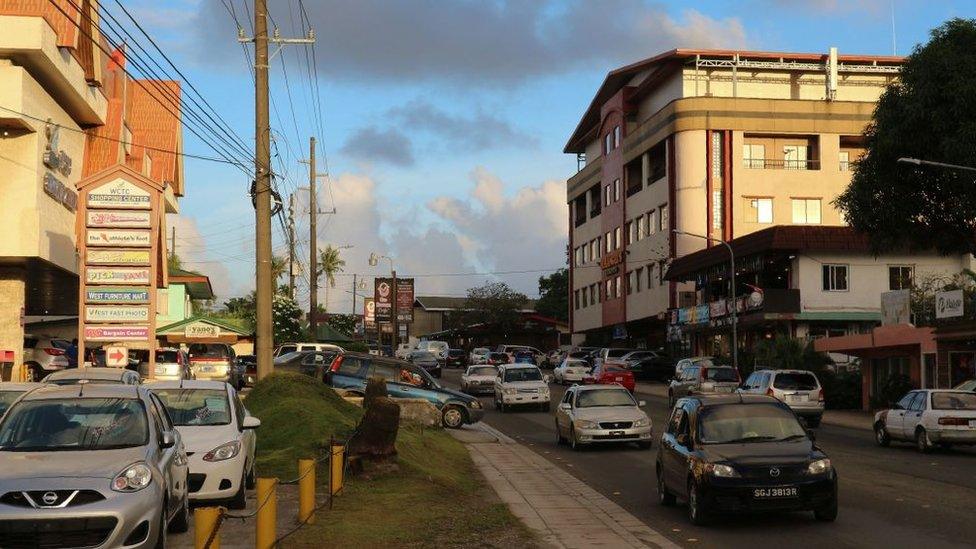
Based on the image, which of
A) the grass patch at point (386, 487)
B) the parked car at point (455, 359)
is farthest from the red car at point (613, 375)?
the parked car at point (455, 359)

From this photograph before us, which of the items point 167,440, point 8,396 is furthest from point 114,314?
point 167,440

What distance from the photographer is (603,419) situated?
27.1 metres

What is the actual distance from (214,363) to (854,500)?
31114mm

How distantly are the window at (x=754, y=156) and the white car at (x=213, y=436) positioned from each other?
60.5 meters

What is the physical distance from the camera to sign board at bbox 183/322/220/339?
51.7m

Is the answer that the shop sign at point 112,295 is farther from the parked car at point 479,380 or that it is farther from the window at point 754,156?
the window at point 754,156

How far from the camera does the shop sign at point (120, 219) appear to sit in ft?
93.1

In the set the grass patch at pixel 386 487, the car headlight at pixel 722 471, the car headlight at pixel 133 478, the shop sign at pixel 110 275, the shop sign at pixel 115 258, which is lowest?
the grass patch at pixel 386 487

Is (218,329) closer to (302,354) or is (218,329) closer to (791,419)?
(302,354)

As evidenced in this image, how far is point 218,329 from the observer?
172ft

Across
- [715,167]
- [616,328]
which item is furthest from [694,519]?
[616,328]

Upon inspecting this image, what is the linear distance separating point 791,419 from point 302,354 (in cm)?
3105

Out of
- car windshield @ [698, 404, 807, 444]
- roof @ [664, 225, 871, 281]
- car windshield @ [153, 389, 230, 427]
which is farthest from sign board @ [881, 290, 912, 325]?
car windshield @ [153, 389, 230, 427]

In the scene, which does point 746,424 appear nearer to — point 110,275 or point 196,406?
point 196,406
